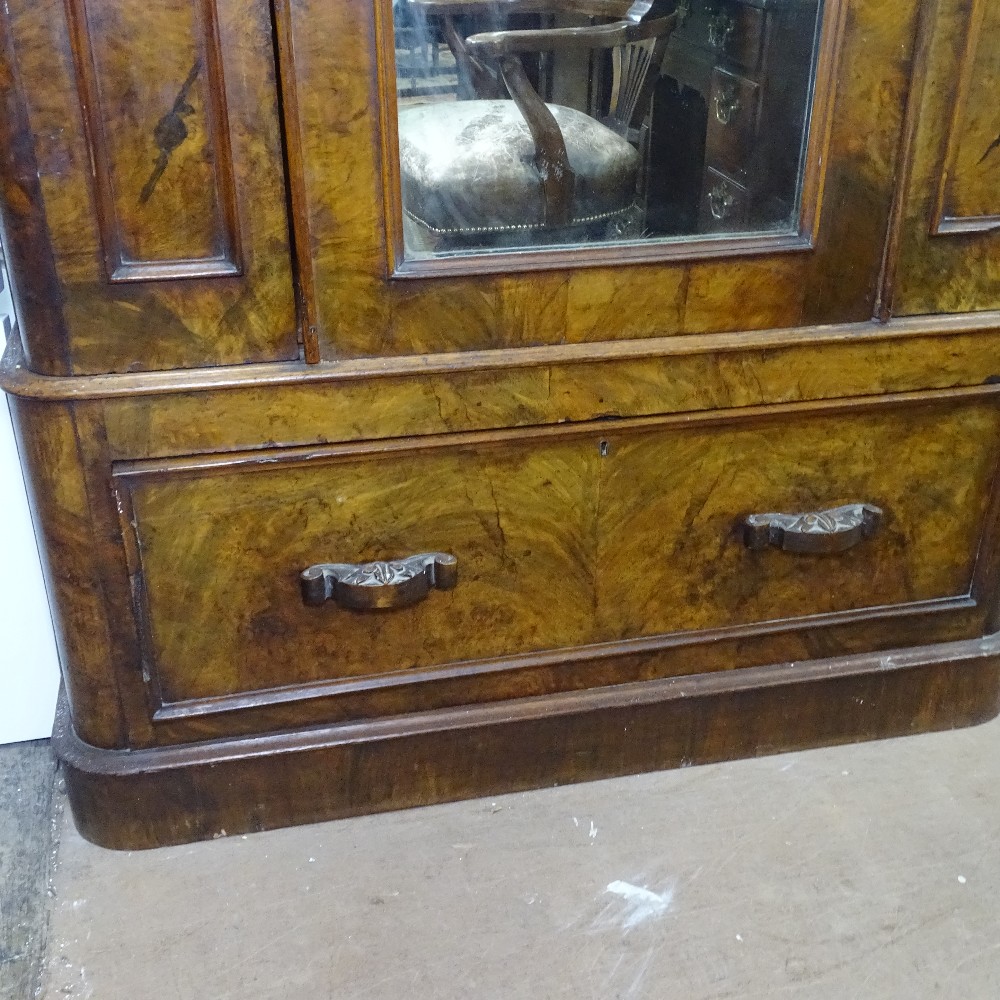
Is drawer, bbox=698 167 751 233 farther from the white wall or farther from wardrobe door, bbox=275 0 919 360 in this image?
the white wall

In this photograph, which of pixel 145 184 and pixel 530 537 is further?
pixel 530 537

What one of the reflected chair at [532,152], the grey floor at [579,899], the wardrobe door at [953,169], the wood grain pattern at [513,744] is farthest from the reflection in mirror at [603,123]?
the grey floor at [579,899]

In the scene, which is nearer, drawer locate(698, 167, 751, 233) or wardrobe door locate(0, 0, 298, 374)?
wardrobe door locate(0, 0, 298, 374)

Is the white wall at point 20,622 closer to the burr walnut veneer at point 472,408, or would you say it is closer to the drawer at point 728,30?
the burr walnut veneer at point 472,408

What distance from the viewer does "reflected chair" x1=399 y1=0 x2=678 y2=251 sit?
994 mm

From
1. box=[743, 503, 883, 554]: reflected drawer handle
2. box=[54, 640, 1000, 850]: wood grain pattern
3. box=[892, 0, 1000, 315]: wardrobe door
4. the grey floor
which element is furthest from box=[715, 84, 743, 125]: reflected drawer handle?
the grey floor

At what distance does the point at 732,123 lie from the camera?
3.50 ft

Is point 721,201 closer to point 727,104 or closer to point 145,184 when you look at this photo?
point 727,104

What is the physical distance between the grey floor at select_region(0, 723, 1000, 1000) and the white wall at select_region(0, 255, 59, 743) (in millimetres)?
98

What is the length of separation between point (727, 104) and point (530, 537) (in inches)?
17.8

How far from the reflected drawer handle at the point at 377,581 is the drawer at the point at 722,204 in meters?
0.41

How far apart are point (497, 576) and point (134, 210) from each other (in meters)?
0.49

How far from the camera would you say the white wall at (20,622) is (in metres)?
1.23

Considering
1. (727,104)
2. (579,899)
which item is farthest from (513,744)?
Answer: (727,104)
